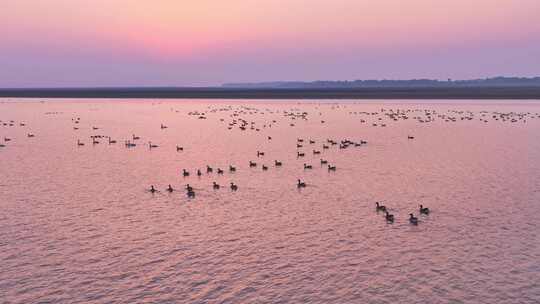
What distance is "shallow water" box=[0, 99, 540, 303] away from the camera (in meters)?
17.0

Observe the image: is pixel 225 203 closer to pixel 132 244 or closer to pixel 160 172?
pixel 132 244

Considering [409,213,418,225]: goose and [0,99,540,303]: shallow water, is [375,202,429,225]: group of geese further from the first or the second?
[0,99,540,303]: shallow water

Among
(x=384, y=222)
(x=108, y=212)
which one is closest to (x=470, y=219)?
(x=384, y=222)

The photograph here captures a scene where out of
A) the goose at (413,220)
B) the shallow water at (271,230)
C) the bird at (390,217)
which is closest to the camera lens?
the shallow water at (271,230)

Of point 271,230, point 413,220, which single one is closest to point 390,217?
point 413,220

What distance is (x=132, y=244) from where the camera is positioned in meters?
21.3

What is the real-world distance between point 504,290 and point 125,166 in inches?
1226

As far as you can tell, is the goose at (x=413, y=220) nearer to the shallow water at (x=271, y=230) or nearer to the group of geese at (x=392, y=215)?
the group of geese at (x=392, y=215)

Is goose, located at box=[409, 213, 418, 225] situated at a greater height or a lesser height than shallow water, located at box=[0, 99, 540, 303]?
greater

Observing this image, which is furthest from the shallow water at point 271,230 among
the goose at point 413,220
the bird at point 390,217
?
the bird at point 390,217

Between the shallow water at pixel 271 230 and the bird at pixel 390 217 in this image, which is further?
the bird at pixel 390 217

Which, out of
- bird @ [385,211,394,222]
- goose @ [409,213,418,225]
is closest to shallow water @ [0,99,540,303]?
goose @ [409,213,418,225]

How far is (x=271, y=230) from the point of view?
2338 cm

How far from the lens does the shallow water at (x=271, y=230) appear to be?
55.7 feet
